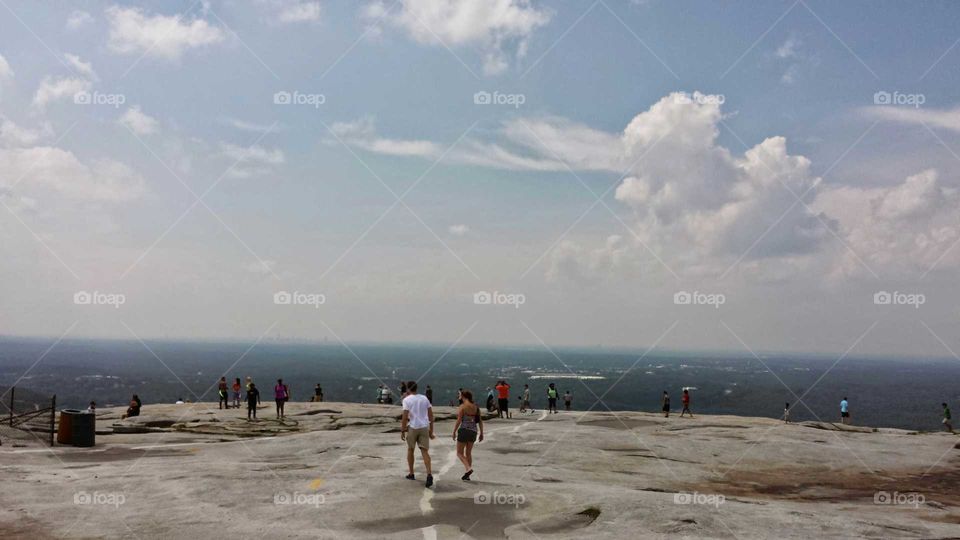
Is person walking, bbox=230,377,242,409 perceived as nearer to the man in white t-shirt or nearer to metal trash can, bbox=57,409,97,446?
metal trash can, bbox=57,409,97,446

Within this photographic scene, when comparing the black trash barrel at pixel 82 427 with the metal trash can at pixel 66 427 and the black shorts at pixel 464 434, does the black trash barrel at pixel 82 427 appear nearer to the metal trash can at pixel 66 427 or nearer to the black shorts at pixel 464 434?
the metal trash can at pixel 66 427

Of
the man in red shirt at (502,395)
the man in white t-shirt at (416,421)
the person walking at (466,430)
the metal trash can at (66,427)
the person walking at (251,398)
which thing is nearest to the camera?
the man in white t-shirt at (416,421)

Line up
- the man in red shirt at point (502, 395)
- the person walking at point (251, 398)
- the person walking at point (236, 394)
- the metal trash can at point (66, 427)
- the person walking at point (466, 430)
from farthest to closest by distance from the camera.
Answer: the person walking at point (236, 394) < the man in red shirt at point (502, 395) < the person walking at point (251, 398) < the metal trash can at point (66, 427) < the person walking at point (466, 430)

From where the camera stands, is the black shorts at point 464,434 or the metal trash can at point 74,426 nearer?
the black shorts at point 464,434

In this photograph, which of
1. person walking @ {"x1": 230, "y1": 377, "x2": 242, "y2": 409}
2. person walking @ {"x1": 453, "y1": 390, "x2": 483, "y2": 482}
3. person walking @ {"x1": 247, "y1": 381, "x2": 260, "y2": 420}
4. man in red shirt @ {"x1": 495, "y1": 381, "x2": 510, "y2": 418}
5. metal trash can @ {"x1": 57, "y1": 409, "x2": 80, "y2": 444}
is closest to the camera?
person walking @ {"x1": 453, "y1": 390, "x2": 483, "y2": 482}

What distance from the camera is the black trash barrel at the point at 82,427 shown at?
71.9 ft

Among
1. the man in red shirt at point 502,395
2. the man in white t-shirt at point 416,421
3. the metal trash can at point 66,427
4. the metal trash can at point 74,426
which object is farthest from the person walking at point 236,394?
the man in white t-shirt at point 416,421

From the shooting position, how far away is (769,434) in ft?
101

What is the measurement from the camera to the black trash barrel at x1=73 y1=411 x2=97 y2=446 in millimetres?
21906

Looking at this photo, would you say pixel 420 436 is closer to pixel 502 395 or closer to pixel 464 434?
pixel 464 434

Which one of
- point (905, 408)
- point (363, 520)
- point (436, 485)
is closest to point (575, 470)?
point (436, 485)

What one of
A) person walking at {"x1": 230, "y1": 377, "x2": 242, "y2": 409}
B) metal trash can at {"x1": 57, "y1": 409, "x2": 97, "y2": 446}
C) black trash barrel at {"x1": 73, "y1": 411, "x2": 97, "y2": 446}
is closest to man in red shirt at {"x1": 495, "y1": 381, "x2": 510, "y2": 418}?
person walking at {"x1": 230, "y1": 377, "x2": 242, "y2": 409}

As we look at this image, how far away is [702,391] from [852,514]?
18533 cm

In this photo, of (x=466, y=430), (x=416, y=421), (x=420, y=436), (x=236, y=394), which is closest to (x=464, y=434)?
(x=466, y=430)
